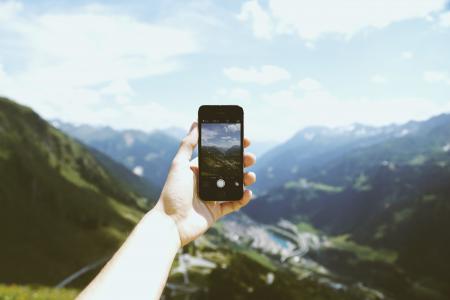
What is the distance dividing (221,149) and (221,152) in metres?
0.06

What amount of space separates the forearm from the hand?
617 millimetres

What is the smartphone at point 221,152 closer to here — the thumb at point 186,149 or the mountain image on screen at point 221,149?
the mountain image on screen at point 221,149

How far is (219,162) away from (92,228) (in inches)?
7764

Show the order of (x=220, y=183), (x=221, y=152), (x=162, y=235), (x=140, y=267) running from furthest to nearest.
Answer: (x=221, y=152), (x=220, y=183), (x=162, y=235), (x=140, y=267)

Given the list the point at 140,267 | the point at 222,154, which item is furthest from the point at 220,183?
the point at 140,267

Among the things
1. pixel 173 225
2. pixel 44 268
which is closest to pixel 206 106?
pixel 173 225

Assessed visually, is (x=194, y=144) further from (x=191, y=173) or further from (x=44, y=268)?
(x=44, y=268)

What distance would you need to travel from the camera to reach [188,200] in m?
7.77

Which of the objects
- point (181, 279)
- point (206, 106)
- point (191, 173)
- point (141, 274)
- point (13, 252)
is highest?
point (206, 106)

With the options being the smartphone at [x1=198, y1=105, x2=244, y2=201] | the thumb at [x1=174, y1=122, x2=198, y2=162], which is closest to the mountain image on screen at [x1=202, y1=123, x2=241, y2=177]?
the smartphone at [x1=198, y1=105, x2=244, y2=201]

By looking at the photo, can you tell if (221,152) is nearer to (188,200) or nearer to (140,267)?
(188,200)

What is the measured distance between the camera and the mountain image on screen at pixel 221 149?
921 centimetres

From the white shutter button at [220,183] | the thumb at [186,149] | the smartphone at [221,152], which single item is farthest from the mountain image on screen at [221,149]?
the thumb at [186,149]

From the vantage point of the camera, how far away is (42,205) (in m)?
198
